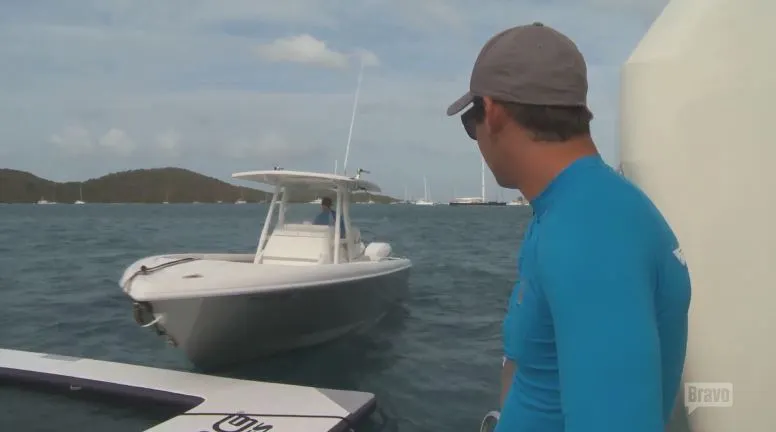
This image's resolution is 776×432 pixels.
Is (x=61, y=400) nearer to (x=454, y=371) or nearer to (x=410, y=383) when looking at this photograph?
(x=410, y=383)

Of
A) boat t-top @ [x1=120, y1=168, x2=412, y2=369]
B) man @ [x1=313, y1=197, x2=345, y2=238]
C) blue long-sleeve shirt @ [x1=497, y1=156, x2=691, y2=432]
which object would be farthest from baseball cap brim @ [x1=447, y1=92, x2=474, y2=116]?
man @ [x1=313, y1=197, x2=345, y2=238]

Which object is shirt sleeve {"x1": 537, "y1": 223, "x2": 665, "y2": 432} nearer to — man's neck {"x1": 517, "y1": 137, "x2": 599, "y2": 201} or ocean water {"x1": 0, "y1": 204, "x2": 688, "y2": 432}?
man's neck {"x1": 517, "y1": 137, "x2": 599, "y2": 201}

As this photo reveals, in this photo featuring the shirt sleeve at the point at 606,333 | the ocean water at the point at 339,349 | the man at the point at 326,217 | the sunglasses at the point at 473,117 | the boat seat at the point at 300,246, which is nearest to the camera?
the shirt sleeve at the point at 606,333

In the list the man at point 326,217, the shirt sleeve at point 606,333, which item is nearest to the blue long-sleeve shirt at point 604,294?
the shirt sleeve at point 606,333

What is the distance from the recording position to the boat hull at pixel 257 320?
720 centimetres

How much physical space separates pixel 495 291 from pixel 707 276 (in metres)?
13.4

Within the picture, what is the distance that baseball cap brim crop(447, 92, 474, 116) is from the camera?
4.44ft

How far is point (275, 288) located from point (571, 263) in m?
6.78

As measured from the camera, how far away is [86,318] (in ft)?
38.6

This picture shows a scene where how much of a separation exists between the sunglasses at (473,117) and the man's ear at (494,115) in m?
0.02

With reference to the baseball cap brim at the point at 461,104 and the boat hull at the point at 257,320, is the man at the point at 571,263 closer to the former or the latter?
the baseball cap brim at the point at 461,104

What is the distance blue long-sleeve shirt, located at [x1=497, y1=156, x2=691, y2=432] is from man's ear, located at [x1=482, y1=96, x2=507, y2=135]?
0.17 meters

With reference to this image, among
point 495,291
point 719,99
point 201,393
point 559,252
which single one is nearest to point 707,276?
point 719,99

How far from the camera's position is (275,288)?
24.9 ft
